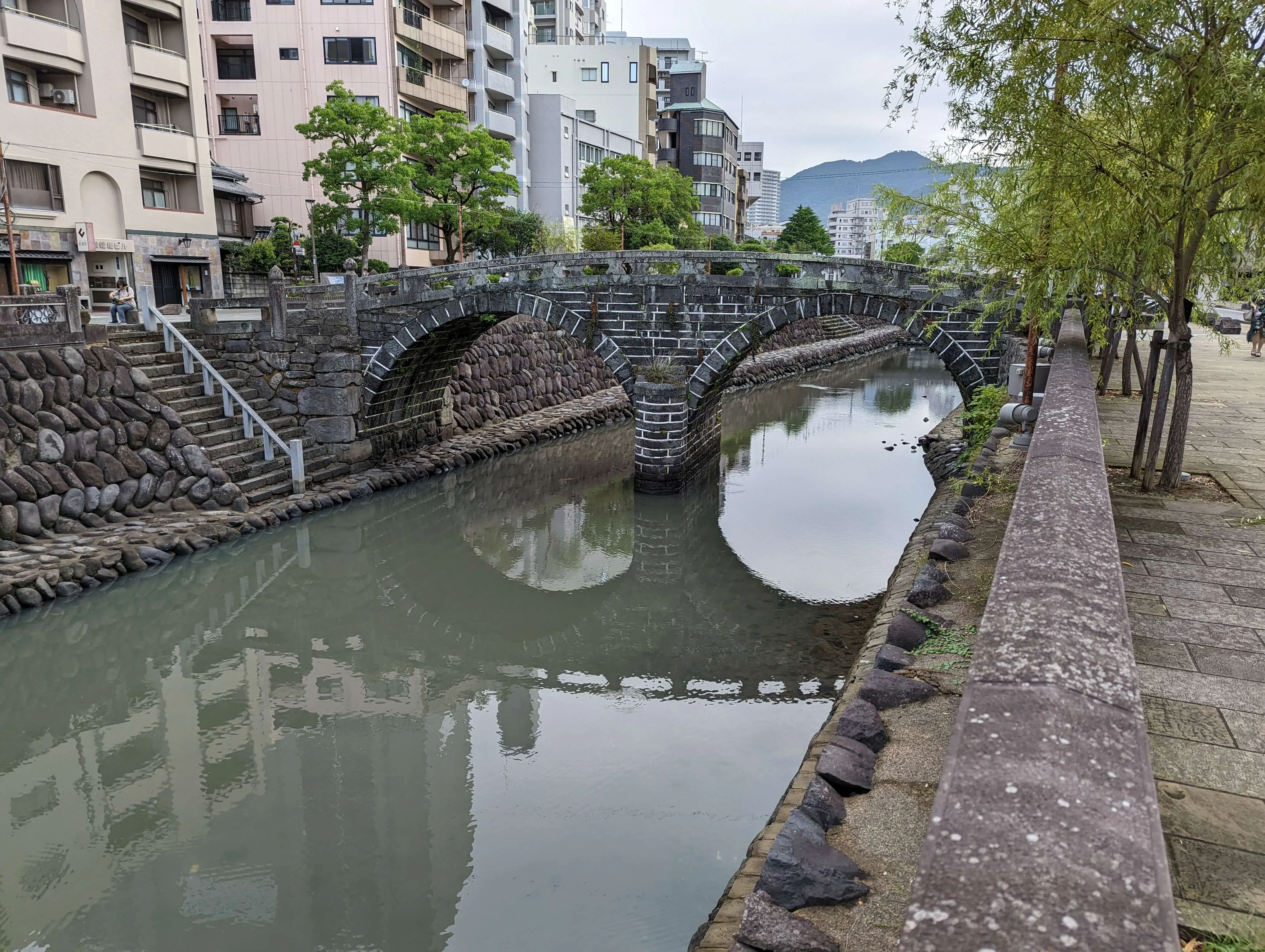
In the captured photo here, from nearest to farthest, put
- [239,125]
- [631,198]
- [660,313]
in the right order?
[660,313], [239,125], [631,198]

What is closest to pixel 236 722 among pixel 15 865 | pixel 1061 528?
pixel 15 865

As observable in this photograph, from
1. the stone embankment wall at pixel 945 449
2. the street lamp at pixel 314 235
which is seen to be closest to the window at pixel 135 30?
the street lamp at pixel 314 235

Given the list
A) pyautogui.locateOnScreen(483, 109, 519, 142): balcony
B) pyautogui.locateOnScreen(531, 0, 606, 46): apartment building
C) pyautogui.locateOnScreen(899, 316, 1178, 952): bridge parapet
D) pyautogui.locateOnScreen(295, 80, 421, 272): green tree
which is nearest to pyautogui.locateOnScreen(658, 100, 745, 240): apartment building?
pyautogui.locateOnScreen(531, 0, 606, 46): apartment building

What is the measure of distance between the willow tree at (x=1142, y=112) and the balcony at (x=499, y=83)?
31.3m

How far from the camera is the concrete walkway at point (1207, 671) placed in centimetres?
272

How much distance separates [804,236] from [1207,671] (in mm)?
45048

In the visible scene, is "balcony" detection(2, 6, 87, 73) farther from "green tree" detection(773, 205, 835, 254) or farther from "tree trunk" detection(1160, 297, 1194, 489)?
"green tree" detection(773, 205, 835, 254)

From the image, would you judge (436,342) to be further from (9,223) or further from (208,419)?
(9,223)

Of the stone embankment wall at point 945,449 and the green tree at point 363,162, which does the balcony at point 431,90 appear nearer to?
the green tree at point 363,162

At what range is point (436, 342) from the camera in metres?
17.0

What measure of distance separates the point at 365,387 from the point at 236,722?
8811 millimetres

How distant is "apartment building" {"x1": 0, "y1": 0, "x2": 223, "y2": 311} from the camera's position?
20.1 m

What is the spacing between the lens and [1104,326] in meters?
10.5

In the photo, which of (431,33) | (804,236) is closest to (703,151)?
(804,236)
